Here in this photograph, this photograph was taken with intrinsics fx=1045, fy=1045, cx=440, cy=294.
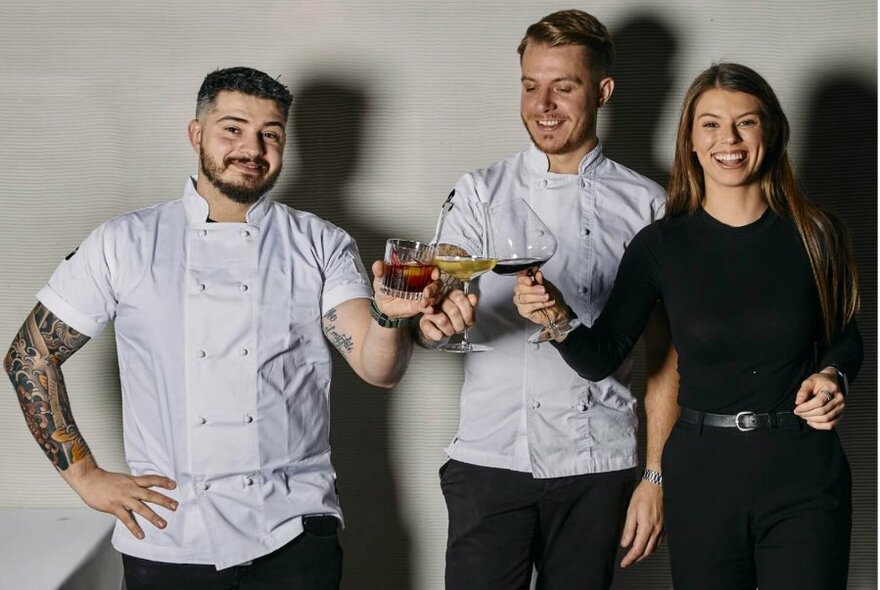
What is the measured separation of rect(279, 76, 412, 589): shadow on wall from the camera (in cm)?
296

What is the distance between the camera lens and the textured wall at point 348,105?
115 inches

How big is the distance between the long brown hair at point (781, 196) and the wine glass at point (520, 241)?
0.38 meters

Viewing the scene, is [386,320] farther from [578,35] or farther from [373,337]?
[578,35]

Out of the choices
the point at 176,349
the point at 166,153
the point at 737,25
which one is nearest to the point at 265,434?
the point at 176,349

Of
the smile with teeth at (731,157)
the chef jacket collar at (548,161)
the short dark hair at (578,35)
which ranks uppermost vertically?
the short dark hair at (578,35)

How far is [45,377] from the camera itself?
236 centimetres

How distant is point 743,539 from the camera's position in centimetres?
212

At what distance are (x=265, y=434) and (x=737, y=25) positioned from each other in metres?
1.75

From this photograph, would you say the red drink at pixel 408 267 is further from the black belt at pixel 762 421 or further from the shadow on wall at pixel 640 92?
the shadow on wall at pixel 640 92

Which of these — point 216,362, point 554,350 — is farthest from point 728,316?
point 216,362

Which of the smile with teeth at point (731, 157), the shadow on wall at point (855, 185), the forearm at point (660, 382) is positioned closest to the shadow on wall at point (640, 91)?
the shadow on wall at point (855, 185)

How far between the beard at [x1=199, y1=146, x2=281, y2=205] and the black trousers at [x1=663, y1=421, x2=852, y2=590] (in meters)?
1.09

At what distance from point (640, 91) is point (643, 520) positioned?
1240 mm

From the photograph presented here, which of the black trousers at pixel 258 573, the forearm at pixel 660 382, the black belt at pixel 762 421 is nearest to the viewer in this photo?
the black belt at pixel 762 421
